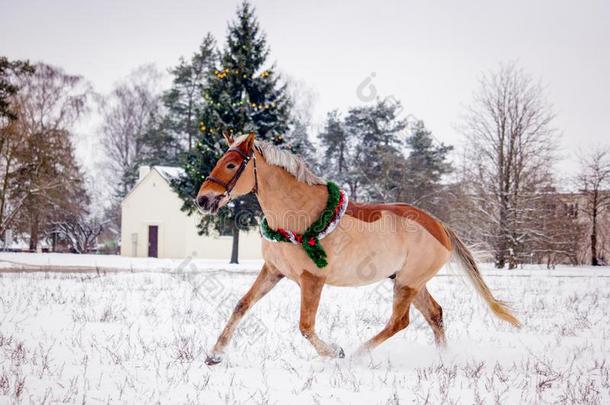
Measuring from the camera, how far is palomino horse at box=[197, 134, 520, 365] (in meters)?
4.24

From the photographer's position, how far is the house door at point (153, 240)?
105 ft

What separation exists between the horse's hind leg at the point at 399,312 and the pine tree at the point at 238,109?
1561 cm

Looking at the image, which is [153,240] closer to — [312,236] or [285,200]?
[285,200]

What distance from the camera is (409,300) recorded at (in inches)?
195

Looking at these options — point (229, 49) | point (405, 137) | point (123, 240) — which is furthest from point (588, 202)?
point (123, 240)

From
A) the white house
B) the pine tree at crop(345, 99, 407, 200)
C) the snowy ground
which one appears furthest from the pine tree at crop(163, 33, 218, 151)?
the snowy ground

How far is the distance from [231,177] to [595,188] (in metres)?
33.5

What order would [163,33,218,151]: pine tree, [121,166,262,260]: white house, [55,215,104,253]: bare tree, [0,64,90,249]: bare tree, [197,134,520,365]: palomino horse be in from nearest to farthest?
[197,134,520,365]: palomino horse < [0,64,90,249]: bare tree < [121,166,262,260]: white house < [55,215,104,253]: bare tree < [163,33,218,151]: pine tree

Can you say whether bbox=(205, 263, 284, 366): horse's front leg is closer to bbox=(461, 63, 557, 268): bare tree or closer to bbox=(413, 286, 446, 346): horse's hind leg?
bbox=(413, 286, 446, 346): horse's hind leg

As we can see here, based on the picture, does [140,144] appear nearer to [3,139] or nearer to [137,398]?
[3,139]

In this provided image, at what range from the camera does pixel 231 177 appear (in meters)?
4.19

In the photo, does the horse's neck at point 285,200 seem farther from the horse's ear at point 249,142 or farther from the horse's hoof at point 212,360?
the horse's hoof at point 212,360

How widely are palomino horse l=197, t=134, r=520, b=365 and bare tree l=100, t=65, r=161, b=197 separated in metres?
37.0

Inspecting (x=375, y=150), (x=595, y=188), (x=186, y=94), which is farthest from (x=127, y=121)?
(x=595, y=188)
